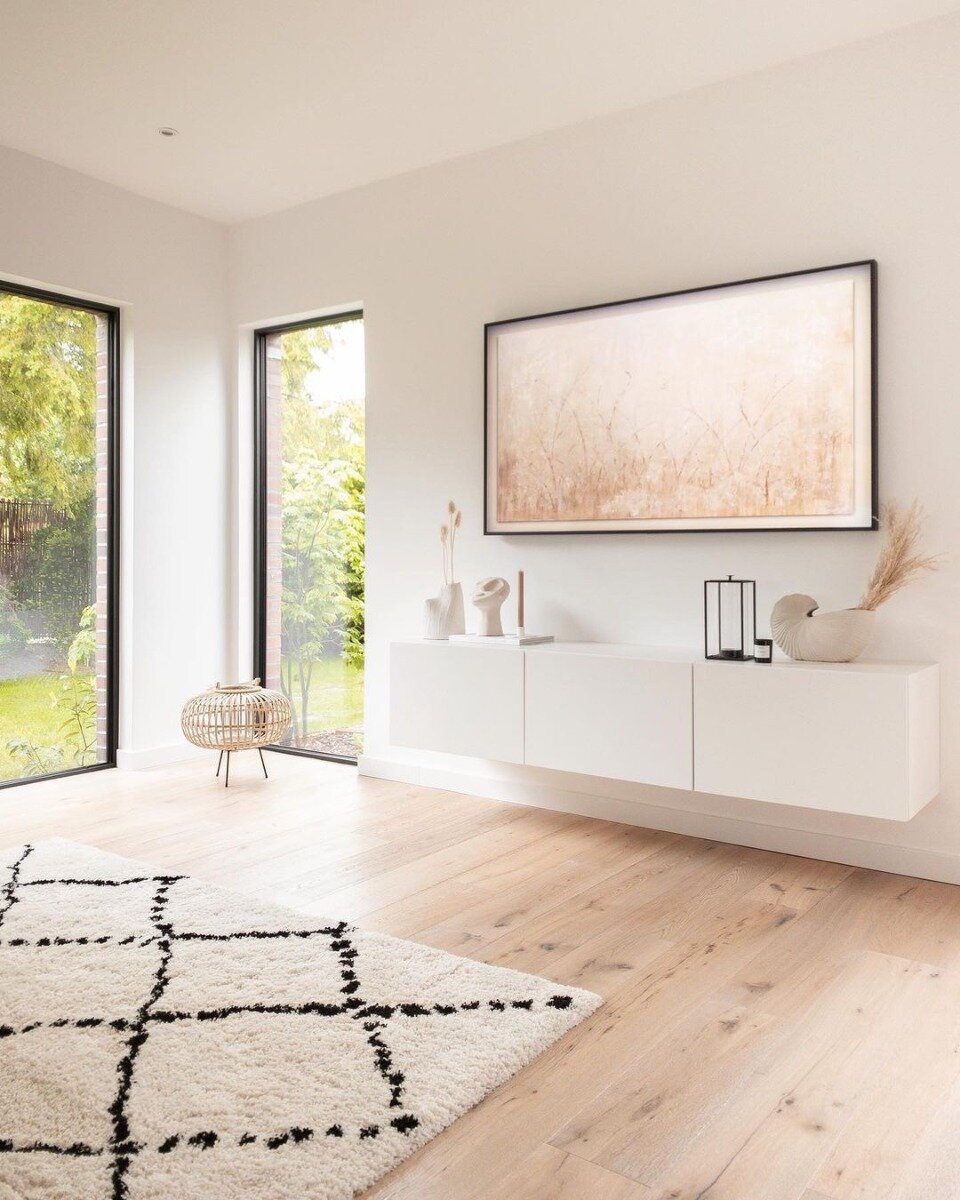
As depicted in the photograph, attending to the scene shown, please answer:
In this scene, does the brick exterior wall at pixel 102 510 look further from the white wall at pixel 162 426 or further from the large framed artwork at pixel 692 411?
the large framed artwork at pixel 692 411

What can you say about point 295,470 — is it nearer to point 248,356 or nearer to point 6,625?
point 248,356

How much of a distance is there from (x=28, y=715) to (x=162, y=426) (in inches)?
54.4

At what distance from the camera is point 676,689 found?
Result: 9.62 ft

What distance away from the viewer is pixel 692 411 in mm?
3240

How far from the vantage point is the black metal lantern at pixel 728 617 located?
3076mm

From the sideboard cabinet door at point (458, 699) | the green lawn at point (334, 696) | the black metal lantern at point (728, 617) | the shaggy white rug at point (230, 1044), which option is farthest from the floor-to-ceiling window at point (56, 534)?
the black metal lantern at point (728, 617)

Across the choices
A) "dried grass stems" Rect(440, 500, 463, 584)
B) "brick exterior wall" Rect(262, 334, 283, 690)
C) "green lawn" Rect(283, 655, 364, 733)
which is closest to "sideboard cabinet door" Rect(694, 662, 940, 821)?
"dried grass stems" Rect(440, 500, 463, 584)

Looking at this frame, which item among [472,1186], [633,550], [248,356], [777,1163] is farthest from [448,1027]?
[248,356]

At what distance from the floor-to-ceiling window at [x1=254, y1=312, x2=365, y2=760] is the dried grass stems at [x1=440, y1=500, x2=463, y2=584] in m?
0.57

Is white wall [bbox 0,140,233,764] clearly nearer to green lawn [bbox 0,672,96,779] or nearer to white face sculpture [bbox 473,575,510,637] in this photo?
green lawn [bbox 0,672,96,779]

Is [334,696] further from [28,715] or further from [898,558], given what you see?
[898,558]

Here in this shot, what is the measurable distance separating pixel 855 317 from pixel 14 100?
2.91 meters

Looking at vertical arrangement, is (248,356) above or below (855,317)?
above

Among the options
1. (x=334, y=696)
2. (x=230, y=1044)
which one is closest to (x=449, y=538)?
(x=334, y=696)
